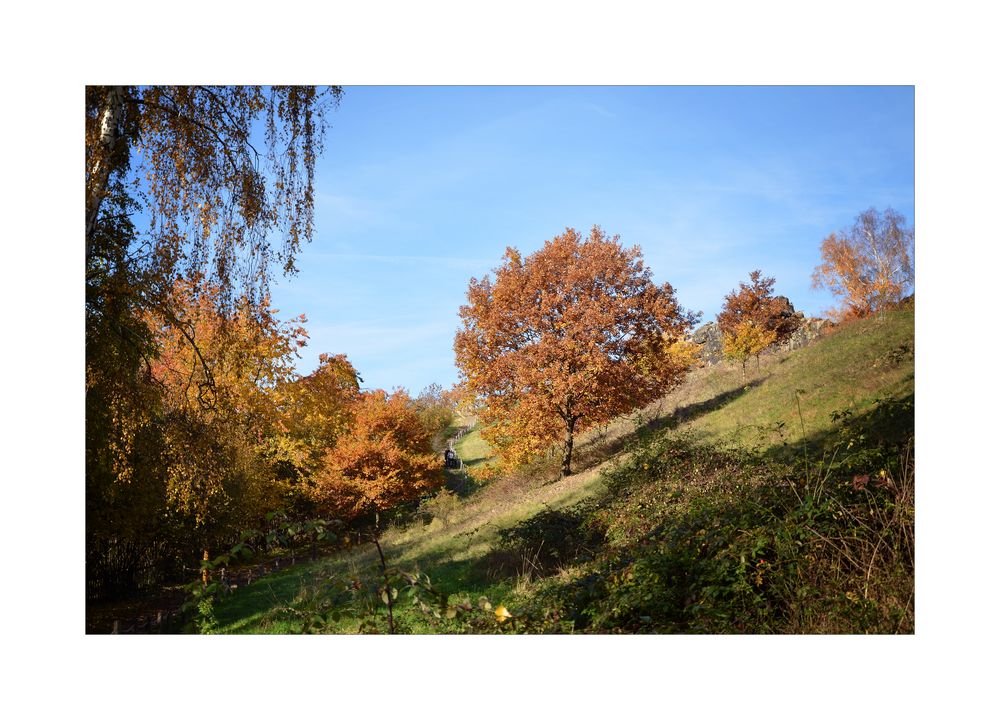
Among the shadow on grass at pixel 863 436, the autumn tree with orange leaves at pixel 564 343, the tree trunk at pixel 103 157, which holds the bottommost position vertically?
the shadow on grass at pixel 863 436

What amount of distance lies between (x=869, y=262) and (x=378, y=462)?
4.03m

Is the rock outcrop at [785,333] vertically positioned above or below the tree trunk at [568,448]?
above

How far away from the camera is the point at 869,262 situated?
4.42 m

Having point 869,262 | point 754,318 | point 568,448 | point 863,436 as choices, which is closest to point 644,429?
point 568,448

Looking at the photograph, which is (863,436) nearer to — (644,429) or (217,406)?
(644,429)

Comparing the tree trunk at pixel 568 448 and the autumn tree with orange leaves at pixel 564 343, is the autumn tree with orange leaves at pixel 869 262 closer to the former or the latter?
the autumn tree with orange leaves at pixel 564 343

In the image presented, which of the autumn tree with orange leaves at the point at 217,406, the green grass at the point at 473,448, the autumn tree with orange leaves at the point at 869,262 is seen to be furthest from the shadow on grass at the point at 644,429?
the autumn tree with orange leaves at the point at 217,406

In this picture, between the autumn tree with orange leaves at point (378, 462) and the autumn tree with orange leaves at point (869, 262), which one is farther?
the autumn tree with orange leaves at point (378, 462)

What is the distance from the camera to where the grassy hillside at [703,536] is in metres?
3.88

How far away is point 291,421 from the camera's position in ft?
16.5

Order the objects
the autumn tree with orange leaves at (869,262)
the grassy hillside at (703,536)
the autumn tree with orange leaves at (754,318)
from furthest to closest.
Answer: the autumn tree with orange leaves at (754,318), the autumn tree with orange leaves at (869,262), the grassy hillside at (703,536)

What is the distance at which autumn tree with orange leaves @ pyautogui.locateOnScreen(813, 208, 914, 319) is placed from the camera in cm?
447

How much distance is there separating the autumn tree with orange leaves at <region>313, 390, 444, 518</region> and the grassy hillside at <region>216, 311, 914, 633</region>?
0.26 metres

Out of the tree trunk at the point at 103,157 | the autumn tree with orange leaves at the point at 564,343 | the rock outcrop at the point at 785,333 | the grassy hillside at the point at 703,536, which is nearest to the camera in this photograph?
the grassy hillside at the point at 703,536
